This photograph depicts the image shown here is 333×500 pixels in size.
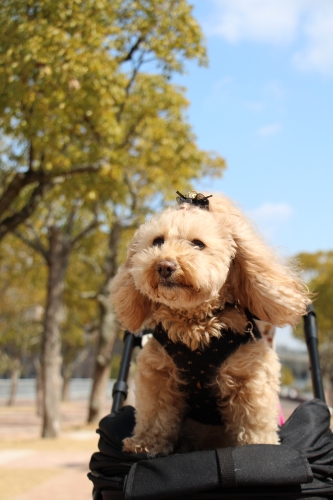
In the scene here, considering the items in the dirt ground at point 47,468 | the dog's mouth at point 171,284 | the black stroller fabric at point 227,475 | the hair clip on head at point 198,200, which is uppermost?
the hair clip on head at point 198,200

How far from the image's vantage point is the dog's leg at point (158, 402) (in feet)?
7.36

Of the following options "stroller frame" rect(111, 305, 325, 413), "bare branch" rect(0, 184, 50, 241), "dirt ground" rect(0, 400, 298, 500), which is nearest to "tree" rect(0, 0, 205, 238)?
"bare branch" rect(0, 184, 50, 241)

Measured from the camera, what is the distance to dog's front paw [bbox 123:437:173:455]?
2.18m

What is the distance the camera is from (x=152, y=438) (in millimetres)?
2229

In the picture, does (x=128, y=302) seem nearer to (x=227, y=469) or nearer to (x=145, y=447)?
(x=145, y=447)

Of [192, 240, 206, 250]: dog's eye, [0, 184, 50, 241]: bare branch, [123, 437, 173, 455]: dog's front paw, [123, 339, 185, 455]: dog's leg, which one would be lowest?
[123, 437, 173, 455]: dog's front paw

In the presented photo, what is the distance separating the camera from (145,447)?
2.19 metres

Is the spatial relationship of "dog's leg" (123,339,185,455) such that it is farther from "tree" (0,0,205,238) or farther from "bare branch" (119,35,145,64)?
"bare branch" (119,35,145,64)

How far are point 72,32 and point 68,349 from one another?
27335mm

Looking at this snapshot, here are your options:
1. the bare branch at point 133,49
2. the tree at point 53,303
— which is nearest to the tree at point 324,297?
the tree at point 53,303

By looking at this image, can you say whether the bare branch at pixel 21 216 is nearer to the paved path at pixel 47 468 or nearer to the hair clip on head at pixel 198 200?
the paved path at pixel 47 468

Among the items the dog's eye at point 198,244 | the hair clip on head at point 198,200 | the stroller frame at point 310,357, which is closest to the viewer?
the dog's eye at point 198,244

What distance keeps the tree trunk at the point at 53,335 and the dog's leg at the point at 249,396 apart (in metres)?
11.1

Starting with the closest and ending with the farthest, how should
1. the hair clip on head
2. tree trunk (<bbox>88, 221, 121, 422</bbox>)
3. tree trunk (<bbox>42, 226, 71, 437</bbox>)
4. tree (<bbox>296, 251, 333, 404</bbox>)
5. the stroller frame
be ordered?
the hair clip on head
the stroller frame
tree trunk (<bbox>42, 226, 71, 437</bbox>)
tree trunk (<bbox>88, 221, 121, 422</bbox>)
tree (<bbox>296, 251, 333, 404</bbox>)
